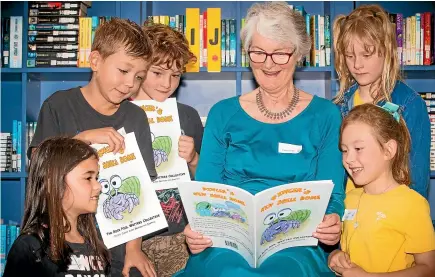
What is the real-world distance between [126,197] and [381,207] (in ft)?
3.34

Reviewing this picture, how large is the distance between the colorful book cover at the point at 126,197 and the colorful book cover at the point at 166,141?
0.90ft

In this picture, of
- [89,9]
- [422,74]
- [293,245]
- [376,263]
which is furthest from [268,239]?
[89,9]

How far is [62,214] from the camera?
86.8 inches

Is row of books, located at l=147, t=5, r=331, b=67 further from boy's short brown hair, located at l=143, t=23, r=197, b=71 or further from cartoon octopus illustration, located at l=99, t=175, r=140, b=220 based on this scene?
cartoon octopus illustration, located at l=99, t=175, r=140, b=220

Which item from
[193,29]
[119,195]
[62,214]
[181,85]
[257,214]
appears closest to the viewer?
[257,214]

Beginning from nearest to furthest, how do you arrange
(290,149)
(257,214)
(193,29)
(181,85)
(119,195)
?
(257,214), (290,149), (119,195), (193,29), (181,85)

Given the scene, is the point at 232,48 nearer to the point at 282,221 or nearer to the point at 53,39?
the point at 53,39

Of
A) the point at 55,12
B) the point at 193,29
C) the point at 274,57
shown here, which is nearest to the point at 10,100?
the point at 55,12

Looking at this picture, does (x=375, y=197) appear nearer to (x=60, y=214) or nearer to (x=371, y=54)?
(x=371, y=54)

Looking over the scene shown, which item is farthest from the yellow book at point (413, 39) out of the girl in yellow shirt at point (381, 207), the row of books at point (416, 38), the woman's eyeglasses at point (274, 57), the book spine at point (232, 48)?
the woman's eyeglasses at point (274, 57)

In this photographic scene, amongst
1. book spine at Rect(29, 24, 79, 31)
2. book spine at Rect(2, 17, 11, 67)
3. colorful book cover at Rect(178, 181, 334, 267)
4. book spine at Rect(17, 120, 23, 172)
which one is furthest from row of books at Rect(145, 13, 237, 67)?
colorful book cover at Rect(178, 181, 334, 267)

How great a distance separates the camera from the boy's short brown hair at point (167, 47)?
2.80 meters

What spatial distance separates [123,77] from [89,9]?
208cm

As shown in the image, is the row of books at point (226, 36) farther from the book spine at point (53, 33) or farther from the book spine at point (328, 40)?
the book spine at point (53, 33)
